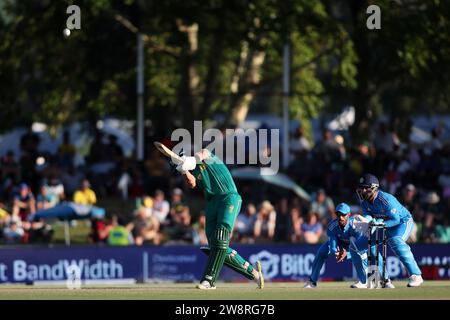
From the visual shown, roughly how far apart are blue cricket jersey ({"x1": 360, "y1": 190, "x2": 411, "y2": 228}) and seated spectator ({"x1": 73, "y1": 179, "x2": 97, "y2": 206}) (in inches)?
476

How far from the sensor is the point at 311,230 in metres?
27.6

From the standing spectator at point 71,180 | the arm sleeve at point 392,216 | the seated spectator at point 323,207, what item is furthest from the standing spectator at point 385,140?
the arm sleeve at point 392,216

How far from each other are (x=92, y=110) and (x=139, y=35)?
242 inches

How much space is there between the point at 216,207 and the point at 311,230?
9884 mm

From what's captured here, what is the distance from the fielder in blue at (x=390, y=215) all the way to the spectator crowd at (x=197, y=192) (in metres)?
8.18

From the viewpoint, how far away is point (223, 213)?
17.8m

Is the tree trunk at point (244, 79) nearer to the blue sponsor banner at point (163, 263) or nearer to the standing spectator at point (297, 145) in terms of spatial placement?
the standing spectator at point (297, 145)

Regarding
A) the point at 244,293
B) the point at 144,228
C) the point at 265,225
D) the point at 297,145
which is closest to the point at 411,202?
the point at 265,225

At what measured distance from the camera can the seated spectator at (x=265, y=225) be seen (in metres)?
28.1

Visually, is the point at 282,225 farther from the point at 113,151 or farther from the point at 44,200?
the point at 113,151

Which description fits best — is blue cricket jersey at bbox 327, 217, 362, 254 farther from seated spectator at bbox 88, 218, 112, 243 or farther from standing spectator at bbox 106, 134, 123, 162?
standing spectator at bbox 106, 134, 123, 162
